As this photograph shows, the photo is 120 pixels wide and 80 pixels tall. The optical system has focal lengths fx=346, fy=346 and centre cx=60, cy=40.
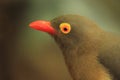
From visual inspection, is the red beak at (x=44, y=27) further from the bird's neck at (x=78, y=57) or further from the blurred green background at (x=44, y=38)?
the blurred green background at (x=44, y=38)

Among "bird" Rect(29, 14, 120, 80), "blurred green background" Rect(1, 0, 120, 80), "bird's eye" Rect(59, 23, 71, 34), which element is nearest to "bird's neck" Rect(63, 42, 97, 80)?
"bird" Rect(29, 14, 120, 80)

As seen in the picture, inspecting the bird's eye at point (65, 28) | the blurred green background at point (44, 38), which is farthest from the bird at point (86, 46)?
the blurred green background at point (44, 38)

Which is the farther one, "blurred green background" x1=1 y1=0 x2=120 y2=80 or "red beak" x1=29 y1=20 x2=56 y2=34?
"blurred green background" x1=1 y1=0 x2=120 y2=80

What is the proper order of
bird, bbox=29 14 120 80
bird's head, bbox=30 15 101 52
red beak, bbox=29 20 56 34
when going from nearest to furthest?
bird, bbox=29 14 120 80 < bird's head, bbox=30 15 101 52 < red beak, bbox=29 20 56 34

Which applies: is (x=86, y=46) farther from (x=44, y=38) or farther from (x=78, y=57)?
(x=44, y=38)

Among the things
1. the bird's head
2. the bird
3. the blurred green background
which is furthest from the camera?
the blurred green background

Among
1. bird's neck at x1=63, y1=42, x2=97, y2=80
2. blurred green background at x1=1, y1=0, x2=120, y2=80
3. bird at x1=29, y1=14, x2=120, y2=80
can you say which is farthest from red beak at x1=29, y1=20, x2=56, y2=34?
blurred green background at x1=1, y1=0, x2=120, y2=80

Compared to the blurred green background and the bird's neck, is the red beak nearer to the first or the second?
the bird's neck

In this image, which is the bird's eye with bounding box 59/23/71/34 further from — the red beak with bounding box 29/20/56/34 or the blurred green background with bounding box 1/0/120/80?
the blurred green background with bounding box 1/0/120/80

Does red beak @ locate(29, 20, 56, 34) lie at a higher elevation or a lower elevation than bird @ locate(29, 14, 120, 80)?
higher
